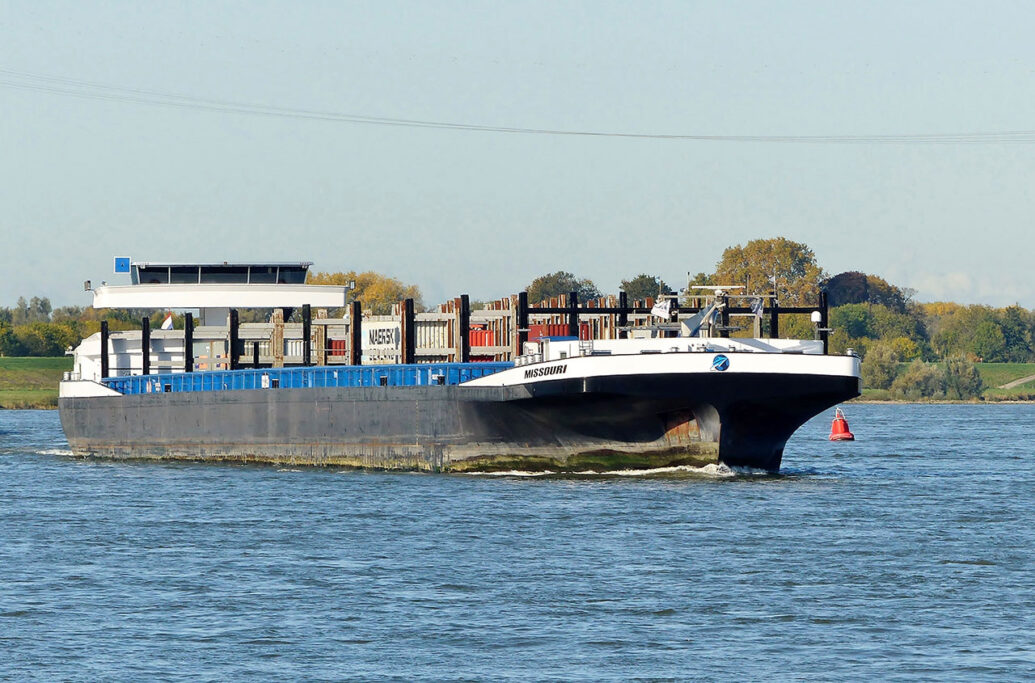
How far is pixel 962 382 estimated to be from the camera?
15825cm

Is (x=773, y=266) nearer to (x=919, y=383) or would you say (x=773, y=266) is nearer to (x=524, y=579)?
(x=919, y=383)

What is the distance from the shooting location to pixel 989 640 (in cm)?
2348

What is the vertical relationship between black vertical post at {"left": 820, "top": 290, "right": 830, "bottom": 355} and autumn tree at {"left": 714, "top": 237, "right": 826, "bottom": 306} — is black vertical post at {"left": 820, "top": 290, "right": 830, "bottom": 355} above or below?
below

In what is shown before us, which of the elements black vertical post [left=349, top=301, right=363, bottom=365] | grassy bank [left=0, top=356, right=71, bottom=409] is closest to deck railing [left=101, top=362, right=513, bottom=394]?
black vertical post [left=349, top=301, right=363, bottom=365]

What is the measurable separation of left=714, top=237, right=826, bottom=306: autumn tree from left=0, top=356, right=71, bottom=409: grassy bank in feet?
245

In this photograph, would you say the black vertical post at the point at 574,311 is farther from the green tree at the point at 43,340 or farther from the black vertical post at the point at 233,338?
the green tree at the point at 43,340

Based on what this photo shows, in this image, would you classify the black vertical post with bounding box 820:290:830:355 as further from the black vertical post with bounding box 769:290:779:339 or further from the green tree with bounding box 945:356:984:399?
the green tree with bounding box 945:356:984:399

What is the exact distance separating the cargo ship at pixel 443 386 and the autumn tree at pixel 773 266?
4454 inches

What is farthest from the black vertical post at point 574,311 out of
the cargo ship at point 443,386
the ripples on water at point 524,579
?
the ripples on water at point 524,579

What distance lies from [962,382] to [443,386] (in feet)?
390

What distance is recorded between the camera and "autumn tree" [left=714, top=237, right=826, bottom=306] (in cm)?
18288

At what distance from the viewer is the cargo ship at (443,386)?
44.0 m

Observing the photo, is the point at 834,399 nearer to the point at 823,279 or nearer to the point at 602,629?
the point at 602,629

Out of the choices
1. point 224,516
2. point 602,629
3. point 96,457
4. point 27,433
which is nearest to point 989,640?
point 602,629
